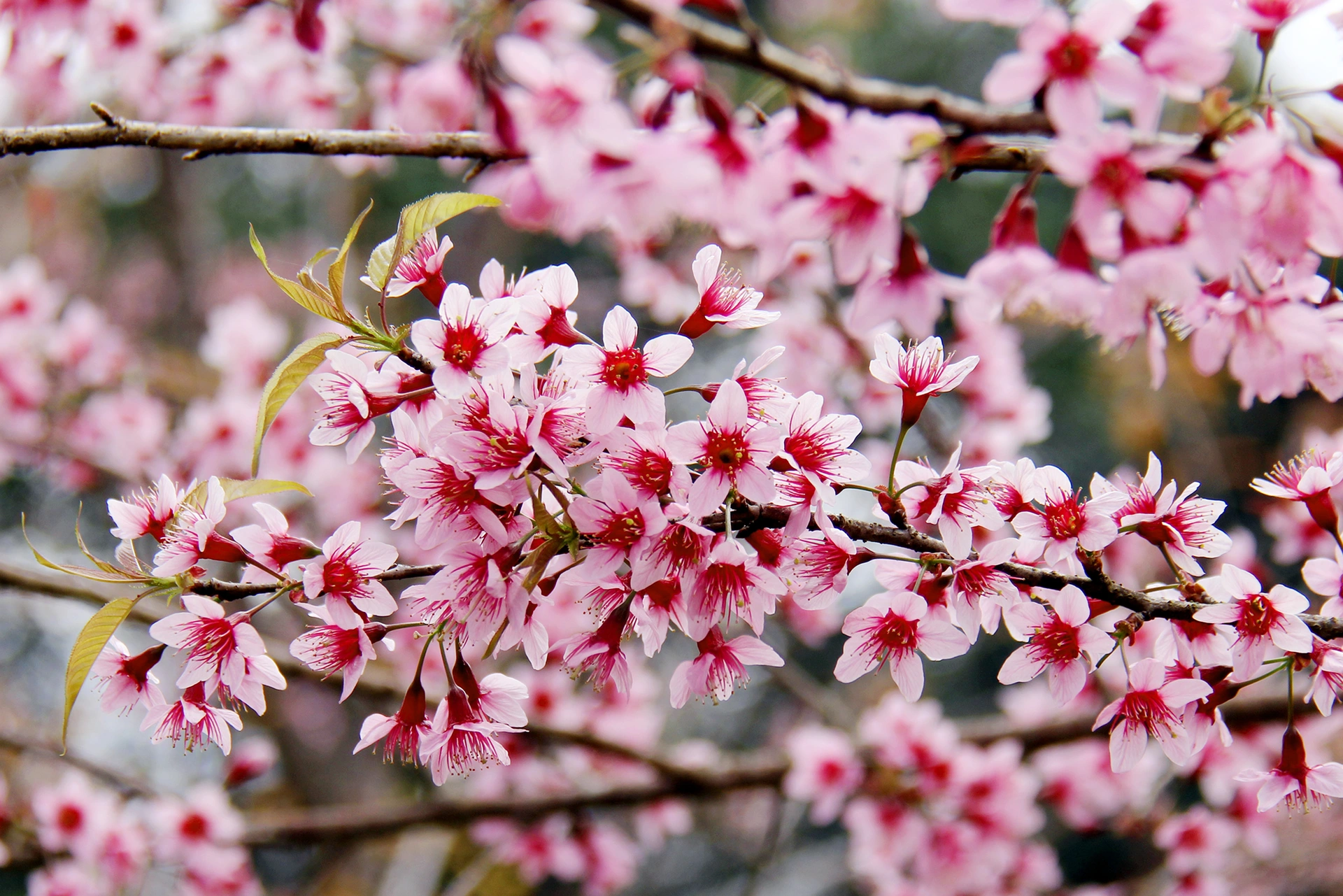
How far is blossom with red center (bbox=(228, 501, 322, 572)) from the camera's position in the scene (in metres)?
1.10

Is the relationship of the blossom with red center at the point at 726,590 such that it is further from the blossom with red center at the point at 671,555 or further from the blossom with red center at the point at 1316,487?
the blossom with red center at the point at 1316,487

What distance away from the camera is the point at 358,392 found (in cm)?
103

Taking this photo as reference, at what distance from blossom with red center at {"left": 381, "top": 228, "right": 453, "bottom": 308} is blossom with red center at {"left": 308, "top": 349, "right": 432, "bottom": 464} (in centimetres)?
12

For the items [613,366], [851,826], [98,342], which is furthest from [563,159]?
[98,342]

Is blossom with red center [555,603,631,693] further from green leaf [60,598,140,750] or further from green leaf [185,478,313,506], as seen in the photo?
green leaf [60,598,140,750]

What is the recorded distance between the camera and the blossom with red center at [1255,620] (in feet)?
3.35

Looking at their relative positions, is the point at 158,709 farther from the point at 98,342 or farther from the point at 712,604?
the point at 98,342

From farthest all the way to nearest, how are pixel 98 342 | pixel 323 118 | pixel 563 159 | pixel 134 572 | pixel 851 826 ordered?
pixel 98 342 < pixel 323 118 < pixel 851 826 < pixel 134 572 < pixel 563 159

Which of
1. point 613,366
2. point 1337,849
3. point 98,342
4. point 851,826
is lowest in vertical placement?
point 1337,849

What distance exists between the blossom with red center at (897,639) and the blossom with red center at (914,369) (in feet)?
0.82

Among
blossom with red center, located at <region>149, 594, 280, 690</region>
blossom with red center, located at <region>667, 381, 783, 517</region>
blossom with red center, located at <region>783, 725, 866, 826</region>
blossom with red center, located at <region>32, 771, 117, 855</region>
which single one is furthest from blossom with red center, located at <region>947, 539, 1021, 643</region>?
blossom with red center, located at <region>32, 771, 117, 855</region>

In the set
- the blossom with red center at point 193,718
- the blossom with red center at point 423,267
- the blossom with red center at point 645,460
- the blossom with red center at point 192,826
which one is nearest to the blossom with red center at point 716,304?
the blossom with red center at point 645,460

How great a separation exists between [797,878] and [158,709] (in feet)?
15.8

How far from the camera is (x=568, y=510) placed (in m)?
0.98
